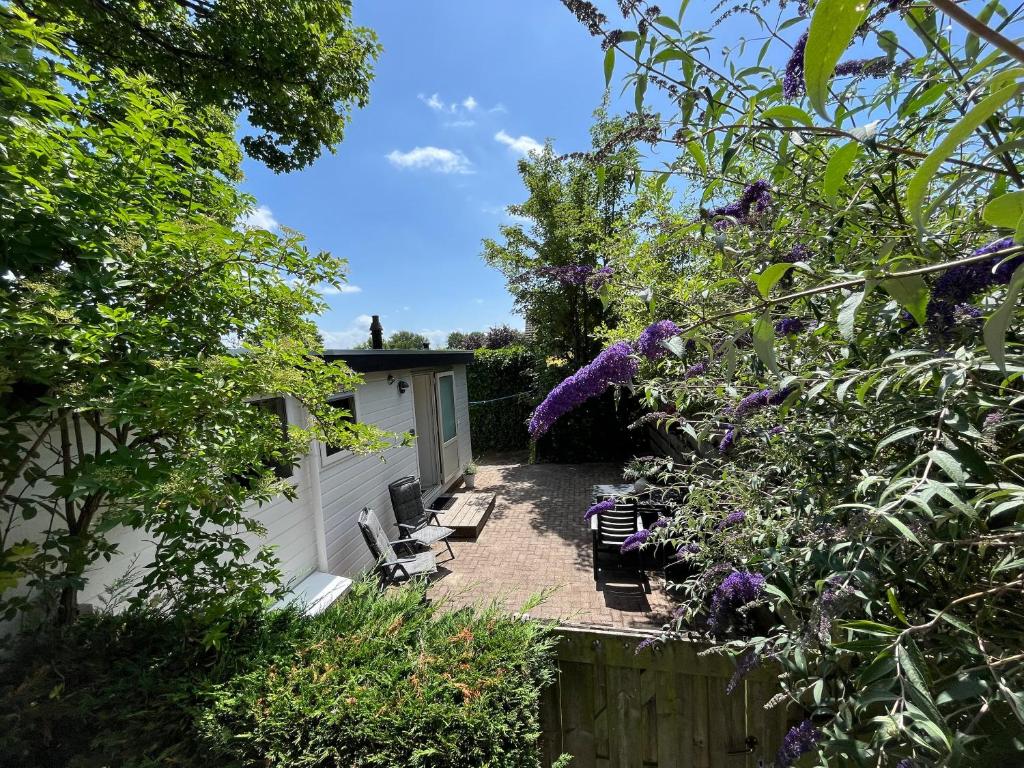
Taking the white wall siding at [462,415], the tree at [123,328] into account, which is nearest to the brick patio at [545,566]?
the white wall siding at [462,415]

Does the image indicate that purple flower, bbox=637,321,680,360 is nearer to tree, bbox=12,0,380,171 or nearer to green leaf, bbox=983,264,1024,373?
green leaf, bbox=983,264,1024,373

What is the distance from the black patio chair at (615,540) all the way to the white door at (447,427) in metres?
4.34

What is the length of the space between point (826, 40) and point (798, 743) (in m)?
1.85

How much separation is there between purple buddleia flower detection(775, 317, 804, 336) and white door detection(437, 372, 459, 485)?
7535 millimetres

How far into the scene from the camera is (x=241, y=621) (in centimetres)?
204

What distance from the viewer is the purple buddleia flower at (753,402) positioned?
162cm

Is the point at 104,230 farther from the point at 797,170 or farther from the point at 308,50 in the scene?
the point at 308,50

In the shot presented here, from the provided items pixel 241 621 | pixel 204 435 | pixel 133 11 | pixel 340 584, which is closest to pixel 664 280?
pixel 204 435

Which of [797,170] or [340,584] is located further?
[340,584]

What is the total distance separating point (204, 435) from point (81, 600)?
147cm

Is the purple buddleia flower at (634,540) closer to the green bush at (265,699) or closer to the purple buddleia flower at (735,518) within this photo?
the purple buddleia flower at (735,518)

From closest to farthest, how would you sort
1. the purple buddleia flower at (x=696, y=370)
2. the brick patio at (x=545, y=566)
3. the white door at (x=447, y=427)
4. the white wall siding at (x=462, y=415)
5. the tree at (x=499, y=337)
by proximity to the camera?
the purple buddleia flower at (x=696, y=370)
the brick patio at (x=545, y=566)
the white door at (x=447, y=427)
the white wall siding at (x=462, y=415)
the tree at (x=499, y=337)

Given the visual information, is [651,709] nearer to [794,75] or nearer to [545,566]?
[794,75]

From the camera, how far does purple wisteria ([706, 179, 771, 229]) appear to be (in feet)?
4.75
